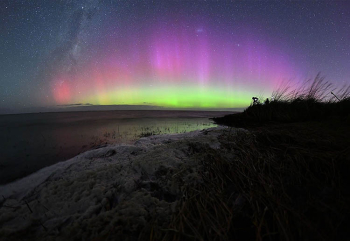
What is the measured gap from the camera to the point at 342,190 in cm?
142

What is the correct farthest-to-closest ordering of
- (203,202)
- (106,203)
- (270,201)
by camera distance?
(106,203), (203,202), (270,201)

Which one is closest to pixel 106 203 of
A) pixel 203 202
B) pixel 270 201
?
pixel 203 202

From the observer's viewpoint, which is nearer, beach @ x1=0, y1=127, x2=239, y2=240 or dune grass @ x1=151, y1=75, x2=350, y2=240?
dune grass @ x1=151, y1=75, x2=350, y2=240

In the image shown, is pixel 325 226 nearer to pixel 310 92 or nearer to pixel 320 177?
pixel 320 177

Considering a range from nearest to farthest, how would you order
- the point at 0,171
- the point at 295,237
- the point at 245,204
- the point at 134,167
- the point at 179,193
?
the point at 295,237, the point at 245,204, the point at 179,193, the point at 134,167, the point at 0,171

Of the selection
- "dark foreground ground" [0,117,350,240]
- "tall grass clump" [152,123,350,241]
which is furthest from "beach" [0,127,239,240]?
"tall grass clump" [152,123,350,241]

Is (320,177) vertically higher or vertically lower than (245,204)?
higher

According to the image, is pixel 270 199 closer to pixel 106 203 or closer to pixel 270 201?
pixel 270 201

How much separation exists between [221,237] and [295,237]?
538 mm

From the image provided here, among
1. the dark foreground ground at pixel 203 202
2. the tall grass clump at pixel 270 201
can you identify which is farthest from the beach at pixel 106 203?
the tall grass clump at pixel 270 201

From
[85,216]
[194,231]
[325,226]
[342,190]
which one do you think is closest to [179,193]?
[194,231]

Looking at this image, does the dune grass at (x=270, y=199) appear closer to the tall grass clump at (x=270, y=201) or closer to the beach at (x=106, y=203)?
the tall grass clump at (x=270, y=201)

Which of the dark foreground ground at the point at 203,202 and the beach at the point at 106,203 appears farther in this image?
the beach at the point at 106,203

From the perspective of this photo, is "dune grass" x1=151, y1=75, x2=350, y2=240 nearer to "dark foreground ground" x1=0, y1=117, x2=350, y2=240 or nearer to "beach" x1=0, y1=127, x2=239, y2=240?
"dark foreground ground" x1=0, y1=117, x2=350, y2=240
